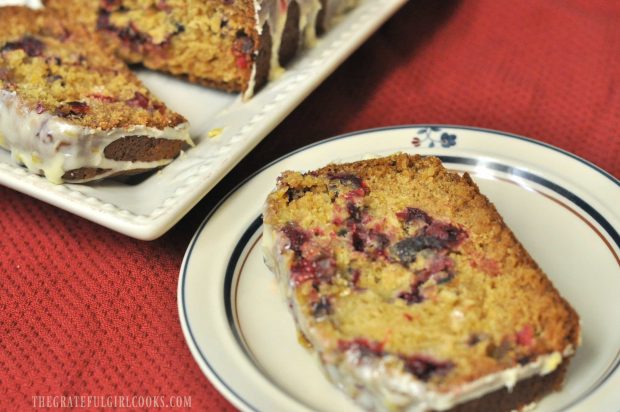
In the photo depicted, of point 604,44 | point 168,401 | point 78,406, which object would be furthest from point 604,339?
point 604,44

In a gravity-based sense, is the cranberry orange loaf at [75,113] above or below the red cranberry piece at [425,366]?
below

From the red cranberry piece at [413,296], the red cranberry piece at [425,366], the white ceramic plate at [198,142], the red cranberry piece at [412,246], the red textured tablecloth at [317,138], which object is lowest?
the red textured tablecloth at [317,138]

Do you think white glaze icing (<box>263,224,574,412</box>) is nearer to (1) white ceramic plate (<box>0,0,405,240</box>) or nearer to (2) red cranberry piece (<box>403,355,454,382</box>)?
(2) red cranberry piece (<box>403,355,454,382</box>)

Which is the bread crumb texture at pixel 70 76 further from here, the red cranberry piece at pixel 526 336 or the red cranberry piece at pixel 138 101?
the red cranberry piece at pixel 526 336

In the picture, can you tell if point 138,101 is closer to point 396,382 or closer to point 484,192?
point 484,192

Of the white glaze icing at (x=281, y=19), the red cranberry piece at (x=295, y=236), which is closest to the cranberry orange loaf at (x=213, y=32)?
the white glaze icing at (x=281, y=19)

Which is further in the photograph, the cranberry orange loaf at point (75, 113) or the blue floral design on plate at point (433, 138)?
the blue floral design on plate at point (433, 138)

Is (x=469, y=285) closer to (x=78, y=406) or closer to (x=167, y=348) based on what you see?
(x=167, y=348)

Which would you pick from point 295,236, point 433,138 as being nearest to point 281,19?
point 433,138
